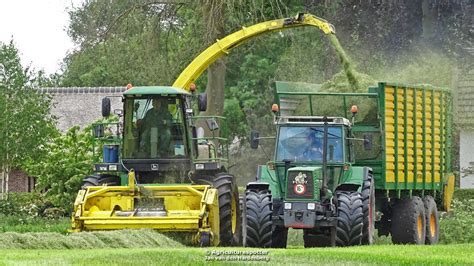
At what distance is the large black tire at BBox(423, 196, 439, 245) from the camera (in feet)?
92.6

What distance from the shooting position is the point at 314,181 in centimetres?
2383

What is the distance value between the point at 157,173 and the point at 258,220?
117 inches

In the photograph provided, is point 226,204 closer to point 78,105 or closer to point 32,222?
point 32,222

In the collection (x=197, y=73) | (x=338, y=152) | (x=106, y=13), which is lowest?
(x=338, y=152)

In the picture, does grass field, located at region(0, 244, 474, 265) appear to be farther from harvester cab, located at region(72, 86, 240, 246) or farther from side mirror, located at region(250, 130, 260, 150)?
side mirror, located at region(250, 130, 260, 150)

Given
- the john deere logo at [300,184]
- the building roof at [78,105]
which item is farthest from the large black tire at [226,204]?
the building roof at [78,105]

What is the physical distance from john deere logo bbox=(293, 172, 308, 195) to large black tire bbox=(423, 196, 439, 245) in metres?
5.22

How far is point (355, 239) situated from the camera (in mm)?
23703

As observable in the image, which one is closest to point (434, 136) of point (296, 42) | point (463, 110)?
point (296, 42)

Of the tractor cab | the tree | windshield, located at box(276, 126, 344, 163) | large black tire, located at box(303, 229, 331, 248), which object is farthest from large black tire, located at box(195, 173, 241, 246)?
the tree

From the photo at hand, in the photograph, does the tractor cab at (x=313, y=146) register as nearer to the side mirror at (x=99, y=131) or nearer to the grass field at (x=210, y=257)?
the side mirror at (x=99, y=131)

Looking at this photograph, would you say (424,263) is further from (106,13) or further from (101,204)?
(106,13)

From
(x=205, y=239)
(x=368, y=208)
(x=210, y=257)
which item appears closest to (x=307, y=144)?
(x=368, y=208)

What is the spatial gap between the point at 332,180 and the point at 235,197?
2216 mm
